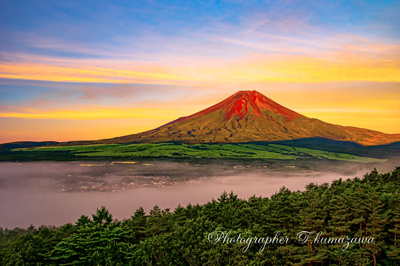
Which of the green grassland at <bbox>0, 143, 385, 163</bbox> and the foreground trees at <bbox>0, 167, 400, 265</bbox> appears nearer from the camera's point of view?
the foreground trees at <bbox>0, 167, 400, 265</bbox>

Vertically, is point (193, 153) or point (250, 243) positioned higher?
point (193, 153)

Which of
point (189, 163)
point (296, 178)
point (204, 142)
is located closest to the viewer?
point (296, 178)

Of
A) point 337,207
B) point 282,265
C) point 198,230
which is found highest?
point 337,207

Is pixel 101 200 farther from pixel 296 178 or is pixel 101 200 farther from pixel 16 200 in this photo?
pixel 296 178

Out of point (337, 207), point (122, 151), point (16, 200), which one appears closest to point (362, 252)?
point (337, 207)

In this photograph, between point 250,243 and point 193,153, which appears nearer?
point 250,243

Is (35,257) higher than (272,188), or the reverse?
(35,257)
